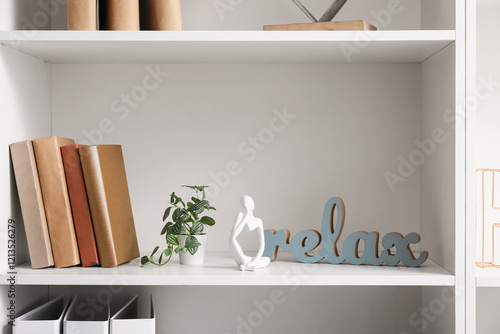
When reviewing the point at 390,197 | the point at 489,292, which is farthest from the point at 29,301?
the point at 489,292

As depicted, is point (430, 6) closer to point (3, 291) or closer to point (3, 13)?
point (3, 13)

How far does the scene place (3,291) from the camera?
1033 mm

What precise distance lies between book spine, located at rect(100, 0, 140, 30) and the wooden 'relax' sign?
499 millimetres

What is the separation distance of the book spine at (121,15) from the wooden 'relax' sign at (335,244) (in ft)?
1.64

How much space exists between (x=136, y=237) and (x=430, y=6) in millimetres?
826

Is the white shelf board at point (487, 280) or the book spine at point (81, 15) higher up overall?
the book spine at point (81, 15)

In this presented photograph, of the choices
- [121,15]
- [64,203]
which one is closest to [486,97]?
[121,15]

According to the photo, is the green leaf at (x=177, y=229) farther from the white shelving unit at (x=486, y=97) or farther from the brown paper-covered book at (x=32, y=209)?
the white shelving unit at (x=486, y=97)

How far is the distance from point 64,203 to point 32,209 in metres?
0.06

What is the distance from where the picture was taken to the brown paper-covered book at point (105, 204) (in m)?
1.05

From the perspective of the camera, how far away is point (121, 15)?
1.04 meters

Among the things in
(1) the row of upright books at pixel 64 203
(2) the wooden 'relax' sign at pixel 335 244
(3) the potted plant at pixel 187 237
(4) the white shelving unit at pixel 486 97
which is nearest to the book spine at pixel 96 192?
(1) the row of upright books at pixel 64 203

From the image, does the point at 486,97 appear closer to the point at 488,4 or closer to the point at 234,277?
the point at 488,4

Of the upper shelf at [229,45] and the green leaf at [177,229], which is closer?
the upper shelf at [229,45]
